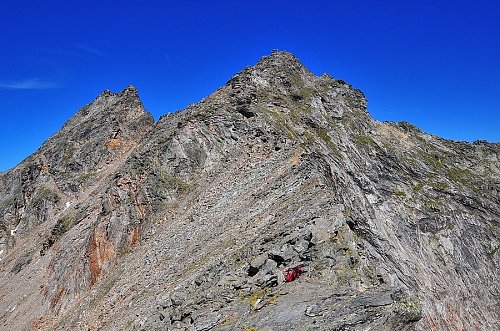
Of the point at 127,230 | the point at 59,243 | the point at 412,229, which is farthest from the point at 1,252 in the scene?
the point at 412,229

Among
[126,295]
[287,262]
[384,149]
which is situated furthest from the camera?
[384,149]

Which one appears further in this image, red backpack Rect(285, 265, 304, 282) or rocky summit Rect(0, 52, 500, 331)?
rocky summit Rect(0, 52, 500, 331)

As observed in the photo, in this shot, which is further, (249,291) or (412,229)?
(412,229)

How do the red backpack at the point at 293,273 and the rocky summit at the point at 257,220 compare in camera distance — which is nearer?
the red backpack at the point at 293,273

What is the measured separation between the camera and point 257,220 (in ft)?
88.2

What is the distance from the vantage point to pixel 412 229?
52344 mm

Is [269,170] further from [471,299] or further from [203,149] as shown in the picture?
[471,299]

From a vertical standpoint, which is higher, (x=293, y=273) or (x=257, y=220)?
(x=257, y=220)

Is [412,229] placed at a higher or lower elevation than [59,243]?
lower

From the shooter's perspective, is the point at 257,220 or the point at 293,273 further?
the point at 257,220

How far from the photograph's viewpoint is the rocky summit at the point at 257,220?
18672mm

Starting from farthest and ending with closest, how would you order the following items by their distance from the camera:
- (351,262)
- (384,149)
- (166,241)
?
(384,149), (166,241), (351,262)

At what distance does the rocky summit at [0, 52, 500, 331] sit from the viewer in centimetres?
1867

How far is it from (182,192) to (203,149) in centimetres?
566
